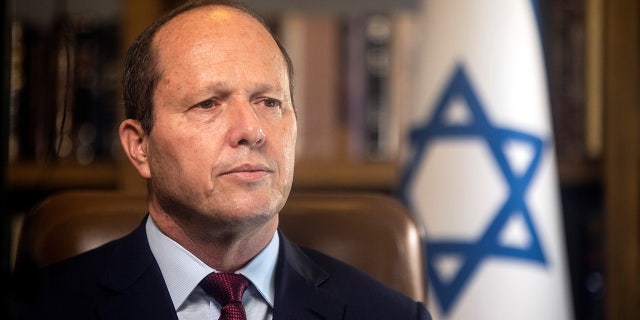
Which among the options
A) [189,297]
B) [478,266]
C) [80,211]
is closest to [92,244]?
[80,211]

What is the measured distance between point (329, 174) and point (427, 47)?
363mm

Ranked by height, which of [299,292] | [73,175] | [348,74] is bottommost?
[73,175]

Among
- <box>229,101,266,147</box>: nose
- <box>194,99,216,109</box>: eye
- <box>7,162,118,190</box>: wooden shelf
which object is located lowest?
<box>7,162,118,190</box>: wooden shelf

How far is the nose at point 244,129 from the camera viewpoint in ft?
2.73

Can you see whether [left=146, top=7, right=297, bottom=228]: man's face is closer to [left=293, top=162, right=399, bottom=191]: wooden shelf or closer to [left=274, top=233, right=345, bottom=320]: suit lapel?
[left=274, top=233, right=345, bottom=320]: suit lapel

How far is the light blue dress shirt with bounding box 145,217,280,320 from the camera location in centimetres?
91

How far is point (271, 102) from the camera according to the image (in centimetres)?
87

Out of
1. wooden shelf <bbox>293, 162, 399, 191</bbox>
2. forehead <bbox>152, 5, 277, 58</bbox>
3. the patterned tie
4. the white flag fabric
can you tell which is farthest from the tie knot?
wooden shelf <bbox>293, 162, 399, 191</bbox>

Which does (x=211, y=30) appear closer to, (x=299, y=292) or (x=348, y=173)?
(x=299, y=292)

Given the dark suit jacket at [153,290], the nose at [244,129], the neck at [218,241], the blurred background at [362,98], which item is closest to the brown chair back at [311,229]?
the dark suit jacket at [153,290]

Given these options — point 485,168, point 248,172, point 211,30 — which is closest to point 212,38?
point 211,30

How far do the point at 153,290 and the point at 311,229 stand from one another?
0.31 meters

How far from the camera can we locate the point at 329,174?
1.88m

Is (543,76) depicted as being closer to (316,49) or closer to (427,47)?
(427,47)
